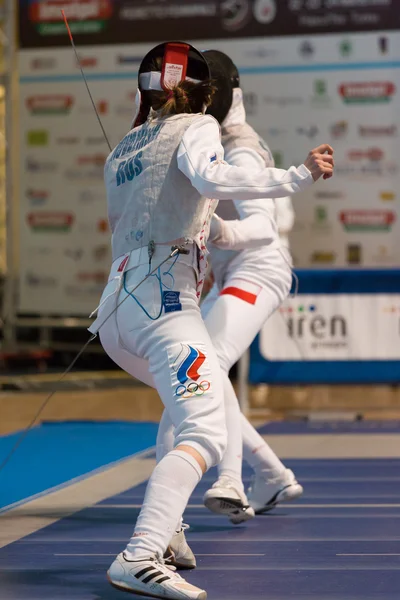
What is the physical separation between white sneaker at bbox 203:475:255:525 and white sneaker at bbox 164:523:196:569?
0.55m

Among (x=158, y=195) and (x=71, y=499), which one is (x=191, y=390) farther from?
A: (x=71, y=499)

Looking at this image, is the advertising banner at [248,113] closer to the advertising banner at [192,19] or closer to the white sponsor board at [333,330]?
the advertising banner at [192,19]

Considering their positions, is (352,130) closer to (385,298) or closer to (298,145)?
(298,145)

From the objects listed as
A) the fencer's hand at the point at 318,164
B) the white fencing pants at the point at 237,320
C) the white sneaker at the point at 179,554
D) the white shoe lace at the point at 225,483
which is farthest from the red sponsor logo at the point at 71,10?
the white sneaker at the point at 179,554

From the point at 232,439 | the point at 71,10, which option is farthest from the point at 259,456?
the point at 71,10

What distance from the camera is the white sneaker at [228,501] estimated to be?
333 centimetres

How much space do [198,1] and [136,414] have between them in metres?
3.73

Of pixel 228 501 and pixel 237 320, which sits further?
pixel 237 320

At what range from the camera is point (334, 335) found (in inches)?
277

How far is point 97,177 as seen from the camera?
31.4 ft

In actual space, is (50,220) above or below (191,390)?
below

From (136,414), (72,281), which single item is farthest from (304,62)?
(136,414)

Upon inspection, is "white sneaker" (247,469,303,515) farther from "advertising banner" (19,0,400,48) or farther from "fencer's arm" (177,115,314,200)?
"advertising banner" (19,0,400,48)

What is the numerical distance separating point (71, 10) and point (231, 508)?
701 cm
